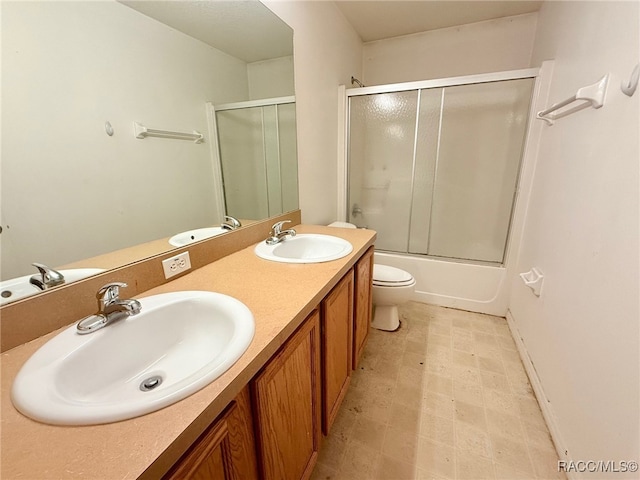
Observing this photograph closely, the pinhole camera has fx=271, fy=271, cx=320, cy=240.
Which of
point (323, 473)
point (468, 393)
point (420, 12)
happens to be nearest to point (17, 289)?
point (323, 473)

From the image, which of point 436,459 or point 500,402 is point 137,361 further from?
point 500,402

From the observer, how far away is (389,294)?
1.93 meters

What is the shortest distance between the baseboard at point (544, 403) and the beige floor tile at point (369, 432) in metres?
0.73

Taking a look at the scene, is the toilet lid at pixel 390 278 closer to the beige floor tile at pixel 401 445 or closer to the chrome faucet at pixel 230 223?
the beige floor tile at pixel 401 445

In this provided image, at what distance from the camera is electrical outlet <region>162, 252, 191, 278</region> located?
3.15 feet

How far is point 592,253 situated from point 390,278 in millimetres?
1089

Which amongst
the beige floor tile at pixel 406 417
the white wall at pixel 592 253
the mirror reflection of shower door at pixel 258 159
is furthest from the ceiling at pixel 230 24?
the beige floor tile at pixel 406 417

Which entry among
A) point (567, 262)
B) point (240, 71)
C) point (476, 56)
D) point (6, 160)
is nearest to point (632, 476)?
point (567, 262)

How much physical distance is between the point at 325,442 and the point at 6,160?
58.3 inches

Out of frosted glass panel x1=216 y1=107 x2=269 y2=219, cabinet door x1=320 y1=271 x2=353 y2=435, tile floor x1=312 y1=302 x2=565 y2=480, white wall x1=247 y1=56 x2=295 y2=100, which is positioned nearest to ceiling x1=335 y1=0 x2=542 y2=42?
white wall x1=247 y1=56 x2=295 y2=100

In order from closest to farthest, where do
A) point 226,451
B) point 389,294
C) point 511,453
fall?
point 226,451 < point 511,453 < point 389,294

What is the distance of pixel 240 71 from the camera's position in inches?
49.6

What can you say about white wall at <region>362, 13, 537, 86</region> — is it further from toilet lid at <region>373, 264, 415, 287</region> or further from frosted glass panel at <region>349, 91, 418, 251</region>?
toilet lid at <region>373, 264, 415, 287</region>

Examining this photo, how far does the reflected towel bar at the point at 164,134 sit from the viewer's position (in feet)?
2.88
